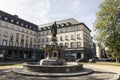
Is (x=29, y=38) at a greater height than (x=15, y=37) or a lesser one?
greater

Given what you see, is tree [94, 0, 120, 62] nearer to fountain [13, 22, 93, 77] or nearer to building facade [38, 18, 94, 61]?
fountain [13, 22, 93, 77]

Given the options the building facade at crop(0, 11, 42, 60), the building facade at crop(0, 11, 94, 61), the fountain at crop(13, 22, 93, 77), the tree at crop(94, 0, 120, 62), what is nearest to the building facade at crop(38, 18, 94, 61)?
the building facade at crop(0, 11, 94, 61)

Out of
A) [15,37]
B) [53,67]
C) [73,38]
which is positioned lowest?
[53,67]

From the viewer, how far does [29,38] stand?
204ft

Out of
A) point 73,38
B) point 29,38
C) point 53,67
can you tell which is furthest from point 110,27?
point 29,38

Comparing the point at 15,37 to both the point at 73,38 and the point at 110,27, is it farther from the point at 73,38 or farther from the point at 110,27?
the point at 110,27

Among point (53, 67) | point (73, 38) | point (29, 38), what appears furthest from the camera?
point (29, 38)

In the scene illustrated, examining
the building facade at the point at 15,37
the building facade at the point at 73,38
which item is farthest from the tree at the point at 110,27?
the building facade at the point at 15,37

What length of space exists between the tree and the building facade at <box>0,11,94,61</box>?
1933cm

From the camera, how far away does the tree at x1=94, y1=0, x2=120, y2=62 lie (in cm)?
2955

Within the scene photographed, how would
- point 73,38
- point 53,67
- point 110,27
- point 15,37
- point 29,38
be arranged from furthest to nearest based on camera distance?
1. point 29,38
2. point 15,37
3. point 73,38
4. point 110,27
5. point 53,67

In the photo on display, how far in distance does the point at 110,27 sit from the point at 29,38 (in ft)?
141

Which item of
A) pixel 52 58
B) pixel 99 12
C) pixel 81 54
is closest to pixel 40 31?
pixel 81 54

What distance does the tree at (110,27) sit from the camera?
2955 centimetres
